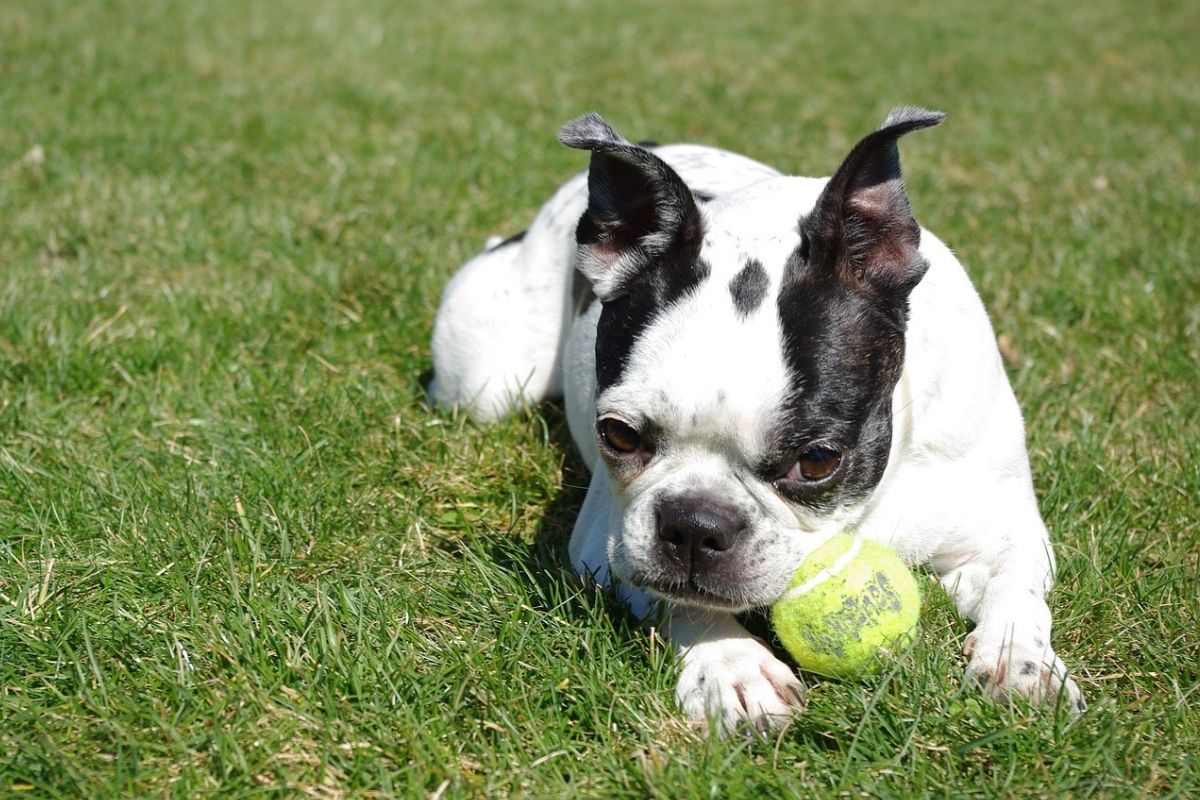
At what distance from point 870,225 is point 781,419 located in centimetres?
75

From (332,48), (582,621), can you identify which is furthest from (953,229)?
(332,48)

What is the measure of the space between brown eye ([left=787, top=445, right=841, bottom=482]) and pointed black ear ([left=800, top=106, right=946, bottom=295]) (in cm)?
56

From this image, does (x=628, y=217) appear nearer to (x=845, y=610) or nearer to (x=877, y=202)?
(x=877, y=202)

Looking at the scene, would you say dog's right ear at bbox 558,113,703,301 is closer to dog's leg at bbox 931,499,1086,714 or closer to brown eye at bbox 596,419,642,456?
brown eye at bbox 596,419,642,456

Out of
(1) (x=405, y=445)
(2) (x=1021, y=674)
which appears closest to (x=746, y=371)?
(2) (x=1021, y=674)

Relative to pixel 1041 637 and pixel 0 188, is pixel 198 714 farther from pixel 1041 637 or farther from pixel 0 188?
pixel 0 188

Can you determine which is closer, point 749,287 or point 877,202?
point 749,287

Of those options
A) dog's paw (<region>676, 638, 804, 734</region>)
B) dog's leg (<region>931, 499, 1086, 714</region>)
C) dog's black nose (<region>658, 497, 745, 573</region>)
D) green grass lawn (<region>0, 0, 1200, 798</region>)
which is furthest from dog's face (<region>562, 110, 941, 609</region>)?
dog's leg (<region>931, 499, 1086, 714</region>)

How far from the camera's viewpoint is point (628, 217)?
3.81m

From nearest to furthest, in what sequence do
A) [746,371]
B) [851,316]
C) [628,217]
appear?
[746,371]
[851,316]
[628,217]

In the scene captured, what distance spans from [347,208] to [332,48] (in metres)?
4.72

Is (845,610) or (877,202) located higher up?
(877,202)

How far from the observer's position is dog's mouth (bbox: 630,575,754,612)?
11.3 ft

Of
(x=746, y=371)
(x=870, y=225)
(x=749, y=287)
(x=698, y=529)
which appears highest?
(x=870, y=225)
